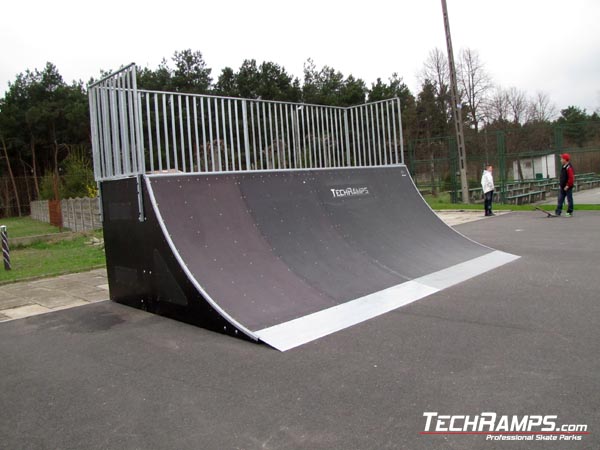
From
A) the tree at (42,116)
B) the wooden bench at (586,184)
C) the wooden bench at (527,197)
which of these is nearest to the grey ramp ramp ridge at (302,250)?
the wooden bench at (527,197)

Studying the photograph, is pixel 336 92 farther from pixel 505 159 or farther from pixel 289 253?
pixel 289 253

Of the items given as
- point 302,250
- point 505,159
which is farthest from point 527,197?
point 302,250

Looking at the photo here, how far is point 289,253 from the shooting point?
6254mm

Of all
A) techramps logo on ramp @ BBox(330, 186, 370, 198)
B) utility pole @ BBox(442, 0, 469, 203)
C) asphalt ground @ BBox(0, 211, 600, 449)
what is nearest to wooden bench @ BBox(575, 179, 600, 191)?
utility pole @ BBox(442, 0, 469, 203)

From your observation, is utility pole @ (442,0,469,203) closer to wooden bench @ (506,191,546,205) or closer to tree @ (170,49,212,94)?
wooden bench @ (506,191,546,205)

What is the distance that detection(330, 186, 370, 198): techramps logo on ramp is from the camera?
7840 mm

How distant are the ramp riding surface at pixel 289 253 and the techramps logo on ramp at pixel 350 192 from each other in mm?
19

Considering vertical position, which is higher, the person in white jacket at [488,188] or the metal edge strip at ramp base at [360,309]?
the person in white jacket at [488,188]

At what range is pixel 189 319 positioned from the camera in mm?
5168

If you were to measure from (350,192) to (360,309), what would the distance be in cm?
Answer: 322

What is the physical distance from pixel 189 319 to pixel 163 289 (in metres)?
0.56

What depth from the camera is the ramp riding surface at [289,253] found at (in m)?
5.04

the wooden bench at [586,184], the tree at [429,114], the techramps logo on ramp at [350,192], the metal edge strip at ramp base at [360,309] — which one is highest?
the tree at [429,114]

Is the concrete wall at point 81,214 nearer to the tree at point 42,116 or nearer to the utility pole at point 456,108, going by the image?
the utility pole at point 456,108
